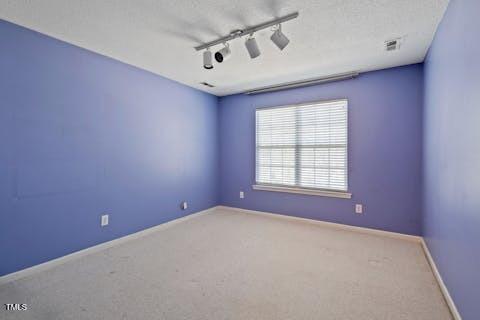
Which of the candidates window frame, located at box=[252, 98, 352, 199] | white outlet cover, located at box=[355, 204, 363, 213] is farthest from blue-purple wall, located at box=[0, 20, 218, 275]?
white outlet cover, located at box=[355, 204, 363, 213]

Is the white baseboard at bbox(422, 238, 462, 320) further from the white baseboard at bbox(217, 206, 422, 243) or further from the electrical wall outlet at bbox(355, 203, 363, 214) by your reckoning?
the electrical wall outlet at bbox(355, 203, 363, 214)

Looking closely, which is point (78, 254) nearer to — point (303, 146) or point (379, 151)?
point (303, 146)

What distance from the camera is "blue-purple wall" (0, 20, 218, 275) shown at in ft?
6.39

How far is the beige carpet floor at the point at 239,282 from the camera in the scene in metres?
1.56

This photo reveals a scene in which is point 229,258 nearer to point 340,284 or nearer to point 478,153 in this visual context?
point 340,284

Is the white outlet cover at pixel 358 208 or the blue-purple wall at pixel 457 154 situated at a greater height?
the blue-purple wall at pixel 457 154

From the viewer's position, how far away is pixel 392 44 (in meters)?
2.31

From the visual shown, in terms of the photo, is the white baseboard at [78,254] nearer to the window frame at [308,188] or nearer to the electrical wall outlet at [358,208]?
the window frame at [308,188]

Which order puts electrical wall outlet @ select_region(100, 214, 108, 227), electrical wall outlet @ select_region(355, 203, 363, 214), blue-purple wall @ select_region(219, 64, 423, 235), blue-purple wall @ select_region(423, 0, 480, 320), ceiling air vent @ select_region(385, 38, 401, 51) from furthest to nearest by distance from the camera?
electrical wall outlet @ select_region(355, 203, 363, 214) < blue-purple wall @ select_region(219, 64, 423, 235) < electrical wall outlet @ select_region(100, 214, 108, 227) < ceiling air vent @ select_region(385, 38, 401, 51) < blue-purple wall @ select_region(423, 0, 480, 320)

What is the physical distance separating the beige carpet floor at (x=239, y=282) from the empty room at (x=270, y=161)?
0.7 inches

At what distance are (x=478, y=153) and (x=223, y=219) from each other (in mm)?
3209

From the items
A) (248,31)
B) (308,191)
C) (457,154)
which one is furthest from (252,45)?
(308,191)

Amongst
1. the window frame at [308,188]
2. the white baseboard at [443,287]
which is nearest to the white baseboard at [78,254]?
the window frame at [308,188]

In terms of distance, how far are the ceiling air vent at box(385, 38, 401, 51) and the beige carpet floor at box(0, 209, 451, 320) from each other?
7.53ft
